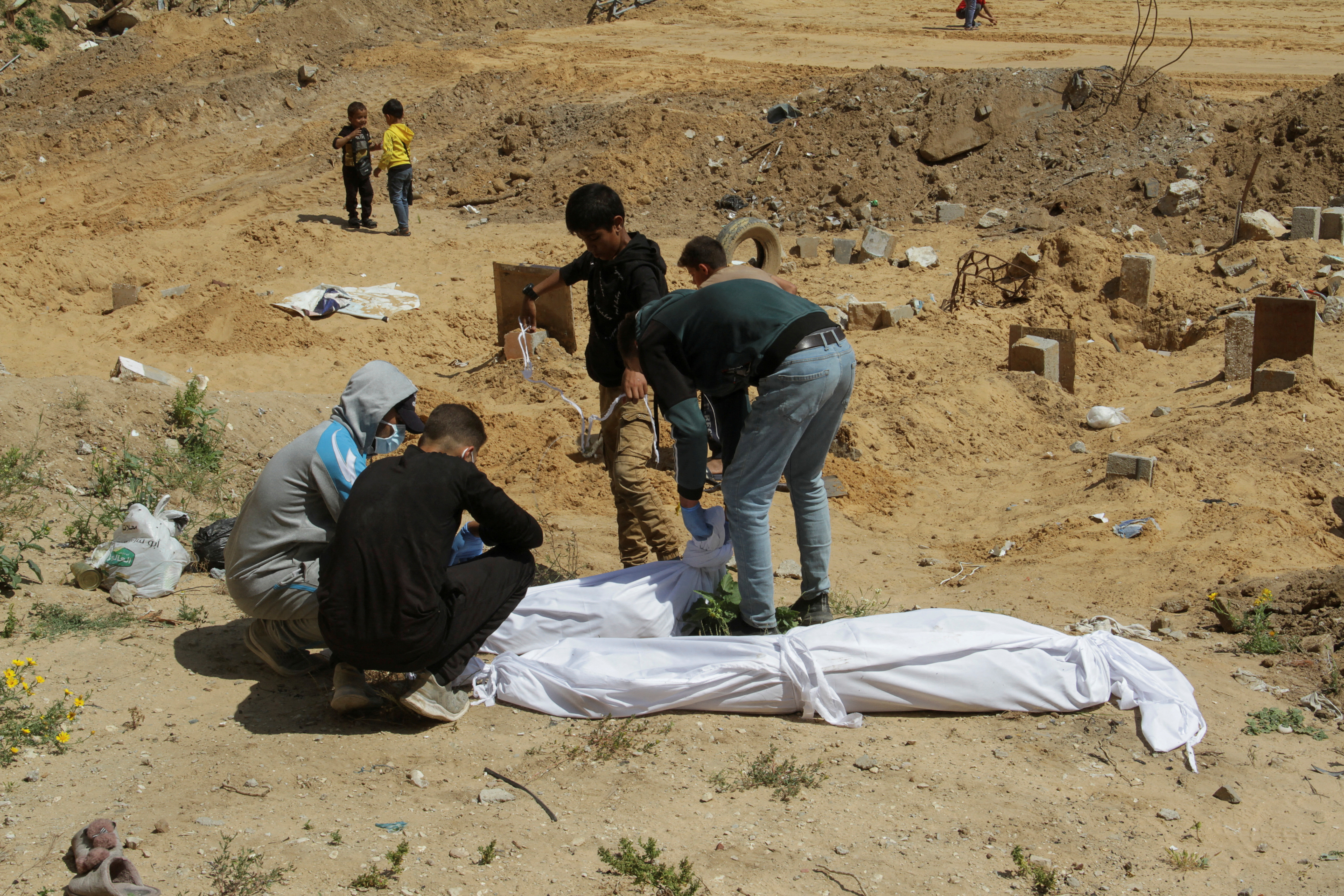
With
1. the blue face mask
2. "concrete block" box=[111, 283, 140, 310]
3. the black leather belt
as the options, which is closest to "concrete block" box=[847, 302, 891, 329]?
the black leather belt

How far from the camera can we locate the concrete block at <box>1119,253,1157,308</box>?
9.34 m

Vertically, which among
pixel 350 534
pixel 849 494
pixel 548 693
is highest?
pixel 350 534

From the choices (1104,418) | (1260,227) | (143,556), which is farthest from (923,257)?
(143,556)

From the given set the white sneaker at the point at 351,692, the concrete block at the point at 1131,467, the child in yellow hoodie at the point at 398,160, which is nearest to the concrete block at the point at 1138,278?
the concrete block at the point at 1131,467

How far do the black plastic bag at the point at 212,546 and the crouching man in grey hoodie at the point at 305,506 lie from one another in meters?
1.20

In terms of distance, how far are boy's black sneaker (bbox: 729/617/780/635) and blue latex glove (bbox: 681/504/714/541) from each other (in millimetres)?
332

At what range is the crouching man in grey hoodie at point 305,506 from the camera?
11.5 ft

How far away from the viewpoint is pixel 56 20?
18.7 m

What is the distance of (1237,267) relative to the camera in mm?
9414

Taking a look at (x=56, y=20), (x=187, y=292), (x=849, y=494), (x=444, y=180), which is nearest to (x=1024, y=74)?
(x=444, y=180)

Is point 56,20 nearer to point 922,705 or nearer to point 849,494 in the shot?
point 849,494

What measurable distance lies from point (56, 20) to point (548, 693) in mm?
20331

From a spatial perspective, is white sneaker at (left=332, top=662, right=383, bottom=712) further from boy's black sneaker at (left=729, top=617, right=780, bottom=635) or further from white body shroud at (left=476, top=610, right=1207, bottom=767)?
boy's black sneaker at (left=729, top=617, right=780, bottom=635)

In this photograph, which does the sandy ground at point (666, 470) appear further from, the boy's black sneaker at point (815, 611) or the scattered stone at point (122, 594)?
the boy's black sneaker at point (815, 611)
